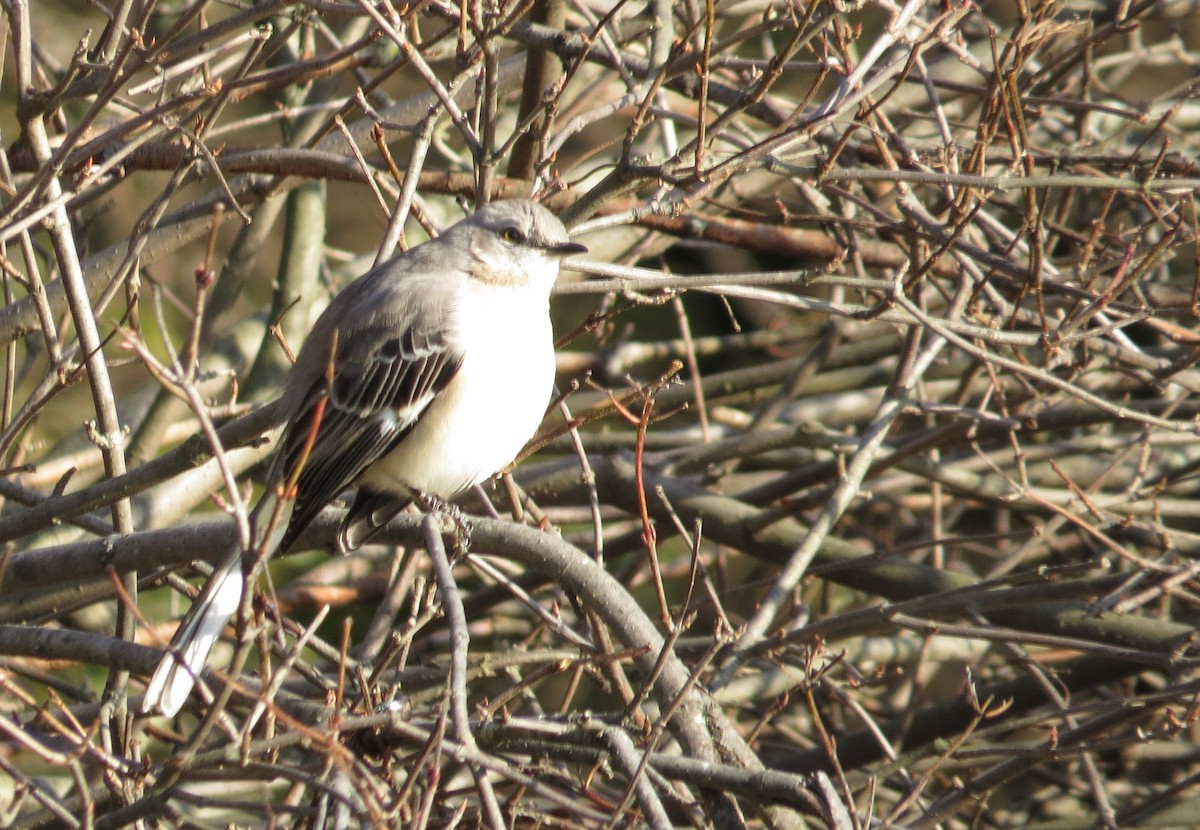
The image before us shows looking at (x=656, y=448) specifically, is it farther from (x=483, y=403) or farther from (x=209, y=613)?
(x=209, y=613)

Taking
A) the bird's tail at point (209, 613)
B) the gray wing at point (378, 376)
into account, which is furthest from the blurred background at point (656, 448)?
the gray wing at point (378, 376)

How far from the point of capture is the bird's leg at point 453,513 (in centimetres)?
354

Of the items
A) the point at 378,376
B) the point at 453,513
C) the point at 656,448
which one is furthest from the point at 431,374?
the point at 656,448

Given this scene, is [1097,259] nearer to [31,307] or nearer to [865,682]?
[865,682]

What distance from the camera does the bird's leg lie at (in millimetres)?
3537

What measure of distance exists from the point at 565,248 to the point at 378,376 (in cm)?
69

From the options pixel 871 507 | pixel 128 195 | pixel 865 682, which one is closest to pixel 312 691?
pixel 865 682

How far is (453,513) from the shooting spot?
12.4 ft

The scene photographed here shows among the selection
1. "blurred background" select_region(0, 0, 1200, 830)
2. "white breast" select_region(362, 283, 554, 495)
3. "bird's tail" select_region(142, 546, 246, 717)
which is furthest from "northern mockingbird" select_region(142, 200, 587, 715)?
"bird's tail" select_region(142, 546, 246, 717)

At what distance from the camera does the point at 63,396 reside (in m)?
7.93

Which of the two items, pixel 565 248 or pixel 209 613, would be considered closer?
pixel 209 613

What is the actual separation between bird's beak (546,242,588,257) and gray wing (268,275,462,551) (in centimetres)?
39

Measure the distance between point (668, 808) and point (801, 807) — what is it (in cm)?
180

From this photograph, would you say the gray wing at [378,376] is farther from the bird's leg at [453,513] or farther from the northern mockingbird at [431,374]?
the bird's leg at [453,513]
